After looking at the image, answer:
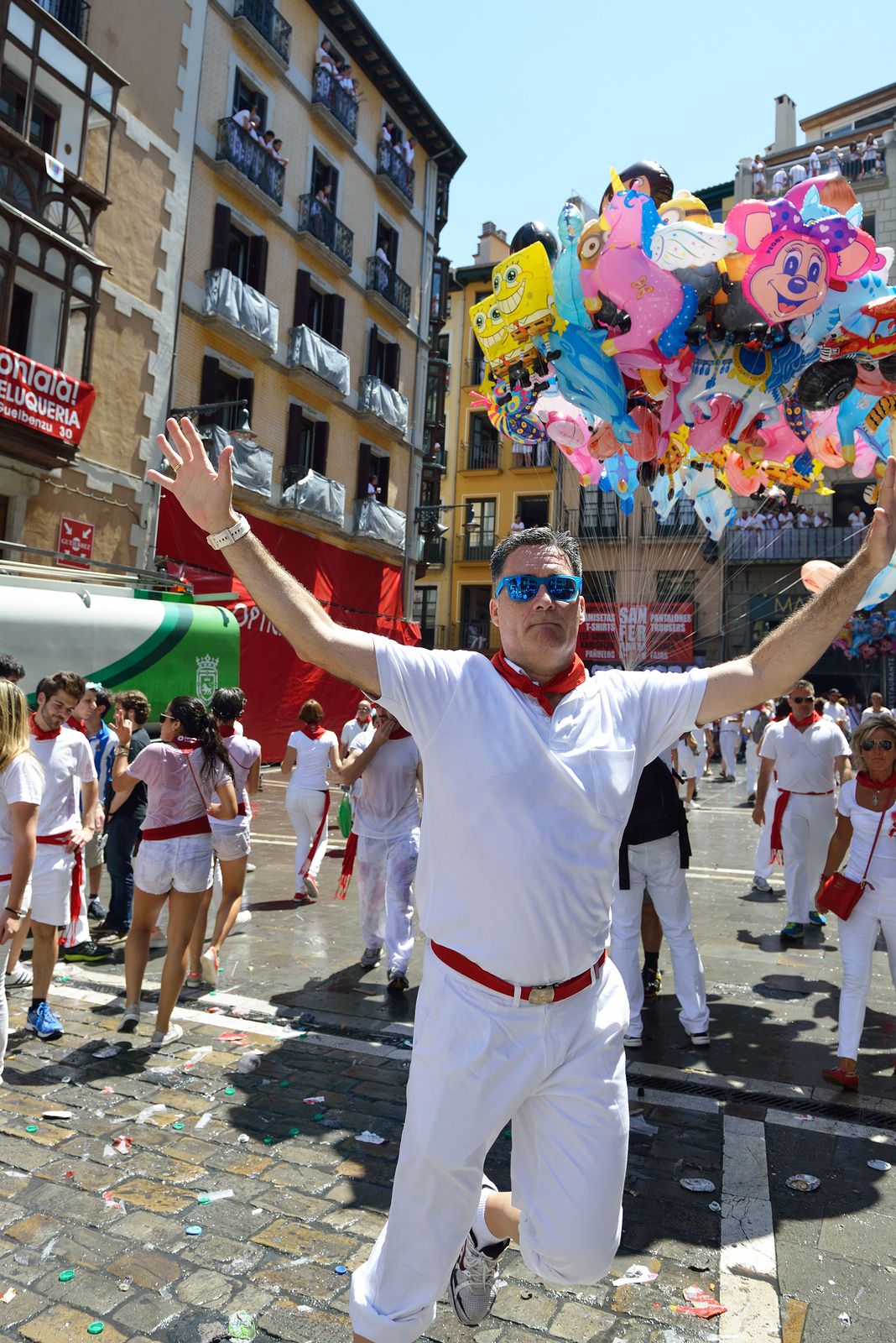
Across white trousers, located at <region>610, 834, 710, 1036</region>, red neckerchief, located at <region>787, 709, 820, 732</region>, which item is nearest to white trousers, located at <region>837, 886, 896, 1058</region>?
white trousers, located at <region>610, 834, 710, 1036</region>

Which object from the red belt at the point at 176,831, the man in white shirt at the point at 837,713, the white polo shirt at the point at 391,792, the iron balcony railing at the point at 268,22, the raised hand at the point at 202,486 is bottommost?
the red belt at the point at 176,831

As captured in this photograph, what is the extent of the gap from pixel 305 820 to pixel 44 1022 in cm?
398

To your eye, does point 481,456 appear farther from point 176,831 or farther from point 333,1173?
point 333,1173

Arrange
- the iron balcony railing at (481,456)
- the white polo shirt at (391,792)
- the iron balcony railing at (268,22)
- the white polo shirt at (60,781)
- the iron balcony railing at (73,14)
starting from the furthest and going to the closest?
the iron balcony railing at (481,456) < the iron balcony railing at (268,22) < the iron balcony railing at (73,14) < the white polo shirt at (391,792) < the white polo shirt at (60,781)

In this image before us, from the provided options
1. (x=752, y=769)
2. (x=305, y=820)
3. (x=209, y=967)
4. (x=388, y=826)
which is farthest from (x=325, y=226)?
(x=209, y=967)

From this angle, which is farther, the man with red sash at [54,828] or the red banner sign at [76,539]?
the red banner sign at [76,539]

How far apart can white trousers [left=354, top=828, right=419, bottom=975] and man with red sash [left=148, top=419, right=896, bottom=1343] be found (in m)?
3.83

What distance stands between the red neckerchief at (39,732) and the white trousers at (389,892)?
7.39ft

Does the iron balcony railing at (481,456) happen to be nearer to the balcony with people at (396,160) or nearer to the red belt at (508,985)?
the balcony with people at (396,160)

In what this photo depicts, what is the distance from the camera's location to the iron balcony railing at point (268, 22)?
773 inches

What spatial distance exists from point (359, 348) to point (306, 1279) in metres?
23.8

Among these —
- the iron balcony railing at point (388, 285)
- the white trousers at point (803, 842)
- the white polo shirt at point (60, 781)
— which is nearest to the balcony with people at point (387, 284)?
the iron balcony railing at point (388, 285)

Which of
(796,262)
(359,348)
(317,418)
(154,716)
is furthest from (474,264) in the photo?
(796,262)

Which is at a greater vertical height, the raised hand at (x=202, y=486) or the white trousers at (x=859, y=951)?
the raised hand at (x=202, y=486)
